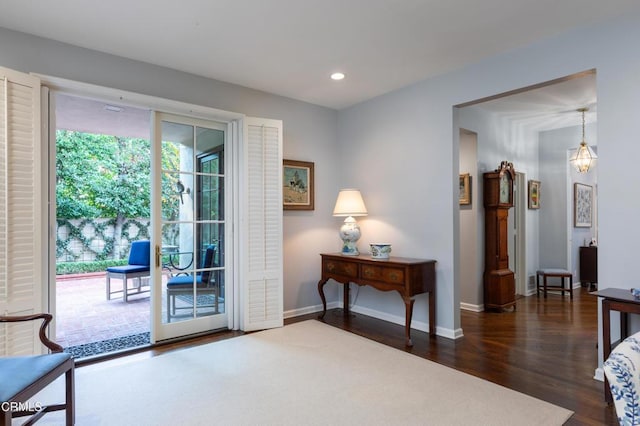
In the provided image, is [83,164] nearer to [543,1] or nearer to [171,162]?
[171,162]

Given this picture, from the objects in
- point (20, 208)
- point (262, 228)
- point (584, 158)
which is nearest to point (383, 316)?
point (262, 228)

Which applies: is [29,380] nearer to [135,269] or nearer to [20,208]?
[20,208]

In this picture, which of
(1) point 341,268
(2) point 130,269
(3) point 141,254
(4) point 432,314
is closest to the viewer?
(4) point 432,314

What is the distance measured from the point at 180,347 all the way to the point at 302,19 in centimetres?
294

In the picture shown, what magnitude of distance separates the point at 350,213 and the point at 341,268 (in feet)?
2.10

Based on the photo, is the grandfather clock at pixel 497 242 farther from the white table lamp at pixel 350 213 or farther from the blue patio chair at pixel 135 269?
the blue patio chair at pixel 135 269

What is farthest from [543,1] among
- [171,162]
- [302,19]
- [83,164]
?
[83,164]

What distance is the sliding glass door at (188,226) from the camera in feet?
11.2

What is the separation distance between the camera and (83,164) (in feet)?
27.3

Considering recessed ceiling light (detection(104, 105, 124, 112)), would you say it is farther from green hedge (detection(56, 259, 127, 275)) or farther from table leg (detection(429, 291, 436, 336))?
green hedge (detection(56, 259, 127, 275))

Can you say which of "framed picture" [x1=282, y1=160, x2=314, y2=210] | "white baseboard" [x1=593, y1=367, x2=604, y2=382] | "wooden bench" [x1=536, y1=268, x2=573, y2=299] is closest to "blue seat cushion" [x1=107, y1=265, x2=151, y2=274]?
"framed picture" [x1=282, y1=160, x2=314, y2=210]

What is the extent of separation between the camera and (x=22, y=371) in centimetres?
171

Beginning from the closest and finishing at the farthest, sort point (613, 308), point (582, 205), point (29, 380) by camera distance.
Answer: point (29, 380) < point (613, 308) < point (582, 205)

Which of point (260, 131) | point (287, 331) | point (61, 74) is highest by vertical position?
point (61, 74)
